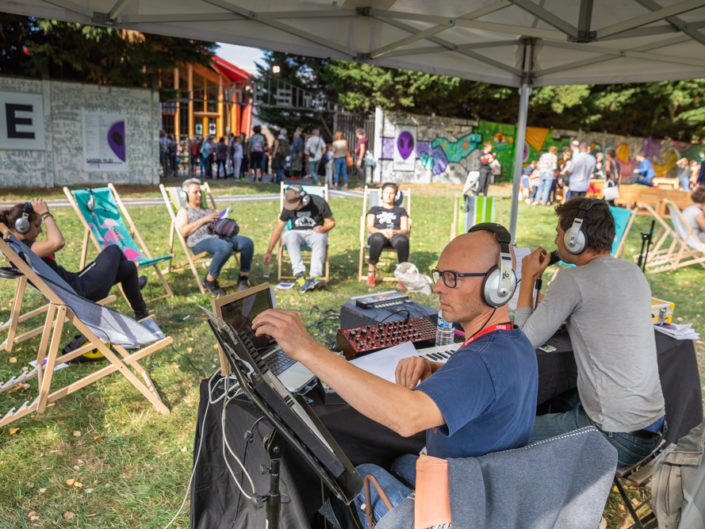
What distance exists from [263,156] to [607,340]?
684 inches

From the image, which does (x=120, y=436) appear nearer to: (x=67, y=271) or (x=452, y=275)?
(x=67, y=271)

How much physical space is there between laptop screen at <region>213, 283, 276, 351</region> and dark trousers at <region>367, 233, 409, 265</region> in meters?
4.50

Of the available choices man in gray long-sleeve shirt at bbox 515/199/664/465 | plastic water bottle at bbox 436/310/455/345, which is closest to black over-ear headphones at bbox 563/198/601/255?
man in gray long-sleeve shirt at bbox 515/199/664/465

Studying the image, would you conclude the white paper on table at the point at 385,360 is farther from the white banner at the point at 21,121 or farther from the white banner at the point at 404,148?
the white banner at the point at 404,148

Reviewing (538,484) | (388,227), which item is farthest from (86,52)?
(538,484)

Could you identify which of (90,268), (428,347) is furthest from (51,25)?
(428,347)

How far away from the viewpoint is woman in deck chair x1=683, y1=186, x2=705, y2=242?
7.70 meters

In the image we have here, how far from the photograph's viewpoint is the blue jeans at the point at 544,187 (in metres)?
15.7

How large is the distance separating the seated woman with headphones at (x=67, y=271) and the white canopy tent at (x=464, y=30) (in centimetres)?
146

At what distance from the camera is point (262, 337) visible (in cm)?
205

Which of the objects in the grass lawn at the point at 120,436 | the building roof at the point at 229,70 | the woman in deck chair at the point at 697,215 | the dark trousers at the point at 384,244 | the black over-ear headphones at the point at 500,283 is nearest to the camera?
Answer: the black over-ear headphones at the point at 500,283

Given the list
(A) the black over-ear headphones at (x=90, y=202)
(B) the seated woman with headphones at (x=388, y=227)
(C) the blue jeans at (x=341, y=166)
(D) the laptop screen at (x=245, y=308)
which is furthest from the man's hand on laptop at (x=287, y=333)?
(C) the blue jeans at (x=341, y=166)

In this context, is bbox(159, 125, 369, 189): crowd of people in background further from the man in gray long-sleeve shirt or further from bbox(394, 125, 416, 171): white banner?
the man in gray long-sleeve shirt

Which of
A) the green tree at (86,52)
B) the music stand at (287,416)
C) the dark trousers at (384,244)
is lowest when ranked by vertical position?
the dark trousers at (384,244)
